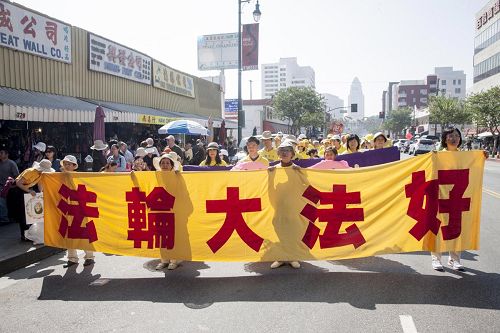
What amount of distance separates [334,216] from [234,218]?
4.33 ft

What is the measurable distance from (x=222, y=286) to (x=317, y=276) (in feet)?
4.04

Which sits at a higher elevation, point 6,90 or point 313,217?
point 6,90

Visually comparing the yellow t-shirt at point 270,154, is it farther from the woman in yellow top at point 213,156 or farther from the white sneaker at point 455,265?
the white sneaker at point 455,265

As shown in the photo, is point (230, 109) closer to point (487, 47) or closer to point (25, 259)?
point (487, 47)

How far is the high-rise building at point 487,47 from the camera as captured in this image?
4844cm

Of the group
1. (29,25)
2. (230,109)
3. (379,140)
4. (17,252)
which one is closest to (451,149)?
(379,140)

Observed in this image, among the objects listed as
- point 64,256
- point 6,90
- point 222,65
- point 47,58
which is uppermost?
point 222,65

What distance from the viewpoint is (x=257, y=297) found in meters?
4.47

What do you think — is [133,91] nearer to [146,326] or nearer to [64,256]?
[64,256]

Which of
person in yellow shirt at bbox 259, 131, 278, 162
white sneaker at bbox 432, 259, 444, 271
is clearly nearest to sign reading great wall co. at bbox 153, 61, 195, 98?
person in yellow shirt at bbox 259, 131, 278, 162

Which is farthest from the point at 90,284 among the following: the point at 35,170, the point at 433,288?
the point at 433,288

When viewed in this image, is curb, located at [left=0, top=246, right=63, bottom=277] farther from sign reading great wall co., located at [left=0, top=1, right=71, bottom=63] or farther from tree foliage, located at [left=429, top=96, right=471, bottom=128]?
tree foliage, located at [left=429, top=96, right=471, bottom=128]

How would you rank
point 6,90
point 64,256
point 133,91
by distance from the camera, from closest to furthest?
point 64,256
point 6,90
point 133,91

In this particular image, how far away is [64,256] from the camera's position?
21.5 ft
